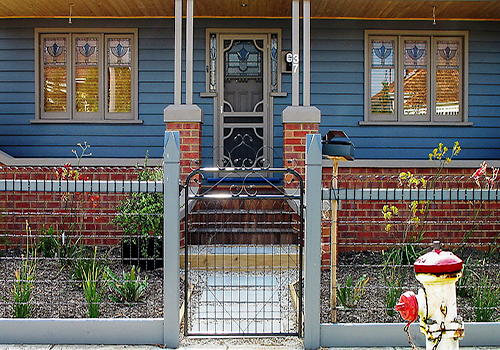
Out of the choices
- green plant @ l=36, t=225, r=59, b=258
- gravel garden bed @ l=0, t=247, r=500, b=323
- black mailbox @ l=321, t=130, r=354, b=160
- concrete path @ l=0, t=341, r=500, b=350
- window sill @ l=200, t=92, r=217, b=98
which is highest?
window sill @ l=200, t=92, r=217, b=98

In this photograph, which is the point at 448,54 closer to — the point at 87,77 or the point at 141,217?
the point at 141,217

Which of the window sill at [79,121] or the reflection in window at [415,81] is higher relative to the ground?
the reflection in window at [415,81]

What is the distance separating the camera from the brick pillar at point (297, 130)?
635cm

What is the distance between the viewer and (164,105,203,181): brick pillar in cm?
636

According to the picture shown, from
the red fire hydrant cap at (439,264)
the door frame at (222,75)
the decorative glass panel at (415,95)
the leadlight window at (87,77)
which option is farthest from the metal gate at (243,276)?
the decorative glass panel at (415,95)

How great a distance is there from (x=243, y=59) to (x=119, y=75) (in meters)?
2.18

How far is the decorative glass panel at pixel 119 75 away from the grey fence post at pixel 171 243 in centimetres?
487

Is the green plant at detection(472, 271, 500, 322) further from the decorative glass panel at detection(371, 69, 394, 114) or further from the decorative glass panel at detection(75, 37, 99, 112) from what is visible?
the decorative glass panel at detection(75, 37, 99, 112)

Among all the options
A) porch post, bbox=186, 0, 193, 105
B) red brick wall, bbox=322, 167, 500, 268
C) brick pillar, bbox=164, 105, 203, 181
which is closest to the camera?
red brick wall, bbox=322, 167, 500, 268

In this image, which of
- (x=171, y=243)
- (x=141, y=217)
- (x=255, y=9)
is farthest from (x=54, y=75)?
(x=171, y=243)

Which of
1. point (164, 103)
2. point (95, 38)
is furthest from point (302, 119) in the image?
point (95, 38)

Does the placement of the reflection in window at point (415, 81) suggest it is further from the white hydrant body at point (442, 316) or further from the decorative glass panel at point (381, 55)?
the white hydrant body at point (442, 316)

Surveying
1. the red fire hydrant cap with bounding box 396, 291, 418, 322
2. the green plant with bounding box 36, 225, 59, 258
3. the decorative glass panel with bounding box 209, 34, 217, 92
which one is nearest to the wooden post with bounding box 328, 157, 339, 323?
the red fire hydrant cap with bounding box 396, 291, 418, 322

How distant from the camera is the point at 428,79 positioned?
8.22m
